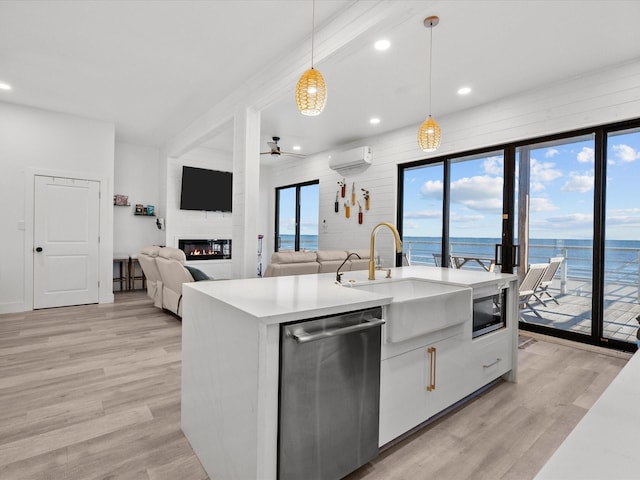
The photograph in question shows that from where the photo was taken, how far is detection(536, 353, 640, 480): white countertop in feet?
1.47

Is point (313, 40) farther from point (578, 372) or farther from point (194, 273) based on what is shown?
point (578, 372)

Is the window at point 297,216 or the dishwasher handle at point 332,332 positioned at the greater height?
the window at point 297,216

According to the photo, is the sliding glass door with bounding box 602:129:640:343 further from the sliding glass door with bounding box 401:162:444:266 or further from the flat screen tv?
the flat screen tv

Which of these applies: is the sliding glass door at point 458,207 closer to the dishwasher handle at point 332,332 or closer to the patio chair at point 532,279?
the patio chair at point 532,279

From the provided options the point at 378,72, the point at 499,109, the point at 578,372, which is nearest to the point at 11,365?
the point at 378,72

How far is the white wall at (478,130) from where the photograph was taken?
142 inches

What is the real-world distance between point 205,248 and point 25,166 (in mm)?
3474

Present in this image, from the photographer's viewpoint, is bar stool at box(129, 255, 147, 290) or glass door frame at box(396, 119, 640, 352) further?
bar stool at box(129, 255, 147, 290)

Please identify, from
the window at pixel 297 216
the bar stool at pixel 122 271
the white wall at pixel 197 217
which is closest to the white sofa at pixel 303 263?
the window at pixel 297 216

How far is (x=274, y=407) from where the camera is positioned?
53.5 inches

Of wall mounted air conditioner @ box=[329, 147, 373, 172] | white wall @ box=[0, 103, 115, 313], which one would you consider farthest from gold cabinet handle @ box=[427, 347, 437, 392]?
white wall @ box=[0, 103, 115, 313]

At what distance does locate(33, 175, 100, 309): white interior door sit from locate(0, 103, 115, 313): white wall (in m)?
0.10

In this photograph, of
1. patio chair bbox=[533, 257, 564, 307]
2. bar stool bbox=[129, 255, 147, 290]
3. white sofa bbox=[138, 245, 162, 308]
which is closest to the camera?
patio chair bbox=[533, 257, 564, 307]

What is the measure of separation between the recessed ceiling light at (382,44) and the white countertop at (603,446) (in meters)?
3.34
